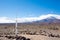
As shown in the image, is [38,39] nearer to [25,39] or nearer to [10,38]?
[25,39]

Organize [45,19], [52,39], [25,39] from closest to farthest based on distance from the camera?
[25,39], [52,39], [45,19]

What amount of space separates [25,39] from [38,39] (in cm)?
207

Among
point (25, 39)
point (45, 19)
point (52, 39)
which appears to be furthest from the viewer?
point (45, 19)

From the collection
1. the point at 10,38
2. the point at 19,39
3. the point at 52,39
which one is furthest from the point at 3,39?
the point at 52,39

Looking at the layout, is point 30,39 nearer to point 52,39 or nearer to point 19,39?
point 19,39

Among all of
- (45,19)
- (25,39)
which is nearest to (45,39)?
(25,39)

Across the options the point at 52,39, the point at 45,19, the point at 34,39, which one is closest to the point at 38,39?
the point at 34,39

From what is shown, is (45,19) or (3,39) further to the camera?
(45,19)

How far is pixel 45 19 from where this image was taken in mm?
180375

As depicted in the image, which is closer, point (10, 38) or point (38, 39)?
point (38, 39)

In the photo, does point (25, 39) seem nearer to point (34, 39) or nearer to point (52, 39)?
point (34, 39)

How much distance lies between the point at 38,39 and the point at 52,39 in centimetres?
279

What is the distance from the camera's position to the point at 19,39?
87.5ft

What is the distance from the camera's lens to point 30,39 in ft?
88.3
